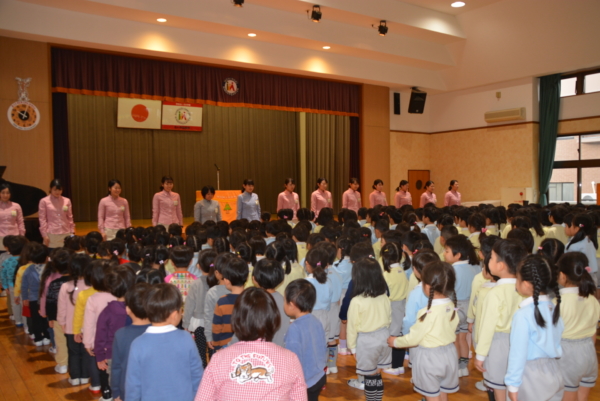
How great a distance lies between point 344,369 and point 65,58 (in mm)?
7522

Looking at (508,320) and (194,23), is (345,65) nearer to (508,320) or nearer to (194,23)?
(194,23)

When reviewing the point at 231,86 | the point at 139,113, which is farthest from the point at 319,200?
the point at 139,113

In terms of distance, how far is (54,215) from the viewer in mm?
6688

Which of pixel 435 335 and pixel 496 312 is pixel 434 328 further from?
pixel 496 312

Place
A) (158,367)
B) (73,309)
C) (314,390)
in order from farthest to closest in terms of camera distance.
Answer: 1. (73,309)
2. (314,390)
3. (158,367)

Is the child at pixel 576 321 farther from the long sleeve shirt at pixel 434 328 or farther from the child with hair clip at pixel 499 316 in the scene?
the long sleeve shirt at pixel 434 328

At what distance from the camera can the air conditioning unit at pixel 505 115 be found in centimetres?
1206

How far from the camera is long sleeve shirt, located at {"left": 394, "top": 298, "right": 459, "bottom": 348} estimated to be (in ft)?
8.43

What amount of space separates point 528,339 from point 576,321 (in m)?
0.62

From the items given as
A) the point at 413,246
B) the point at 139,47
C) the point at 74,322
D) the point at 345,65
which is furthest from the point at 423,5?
the point at 74,322

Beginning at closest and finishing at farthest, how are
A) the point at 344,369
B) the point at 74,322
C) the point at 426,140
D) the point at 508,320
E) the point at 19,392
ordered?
the point at 508,320
the point at 74,322
the point at 19,392
the point at 344,369
the point at 426,140

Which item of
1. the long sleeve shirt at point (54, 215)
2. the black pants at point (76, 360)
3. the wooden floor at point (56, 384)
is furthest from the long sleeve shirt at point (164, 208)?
the black pants at point (76, 360)

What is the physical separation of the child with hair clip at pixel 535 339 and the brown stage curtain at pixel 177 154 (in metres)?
12.3

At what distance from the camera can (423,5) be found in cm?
1096
